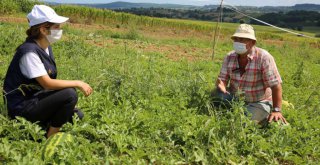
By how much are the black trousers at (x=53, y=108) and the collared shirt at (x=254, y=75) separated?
7.01ft

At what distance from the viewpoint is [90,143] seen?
356cm

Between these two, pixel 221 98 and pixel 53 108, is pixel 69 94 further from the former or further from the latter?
pixel 221 98

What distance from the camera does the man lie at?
4391 mm

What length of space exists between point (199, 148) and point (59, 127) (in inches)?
→ 56.6

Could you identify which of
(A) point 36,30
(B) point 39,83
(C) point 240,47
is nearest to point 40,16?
(A) point 36,30

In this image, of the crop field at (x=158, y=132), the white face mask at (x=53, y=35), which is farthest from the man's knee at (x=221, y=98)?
the white face mask at (x=53, y=35)

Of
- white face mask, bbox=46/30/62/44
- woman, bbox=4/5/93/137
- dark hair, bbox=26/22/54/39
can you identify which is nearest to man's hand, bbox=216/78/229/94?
woman, bbox=4/5/93/137

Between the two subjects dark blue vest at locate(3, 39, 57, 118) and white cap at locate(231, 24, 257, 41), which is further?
white cap at locate(231, 24, 257, 41)

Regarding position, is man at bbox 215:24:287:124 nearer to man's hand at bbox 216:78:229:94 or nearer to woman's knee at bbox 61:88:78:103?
man's hand at bbox 216:78:229:94

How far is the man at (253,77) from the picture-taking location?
439 cm

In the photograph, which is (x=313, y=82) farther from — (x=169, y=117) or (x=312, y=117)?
(x=169, y=117)

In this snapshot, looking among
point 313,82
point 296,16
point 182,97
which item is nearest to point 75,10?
point 313,82

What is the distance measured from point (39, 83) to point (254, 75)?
2675 millimetres

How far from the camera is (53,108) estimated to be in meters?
3.46
